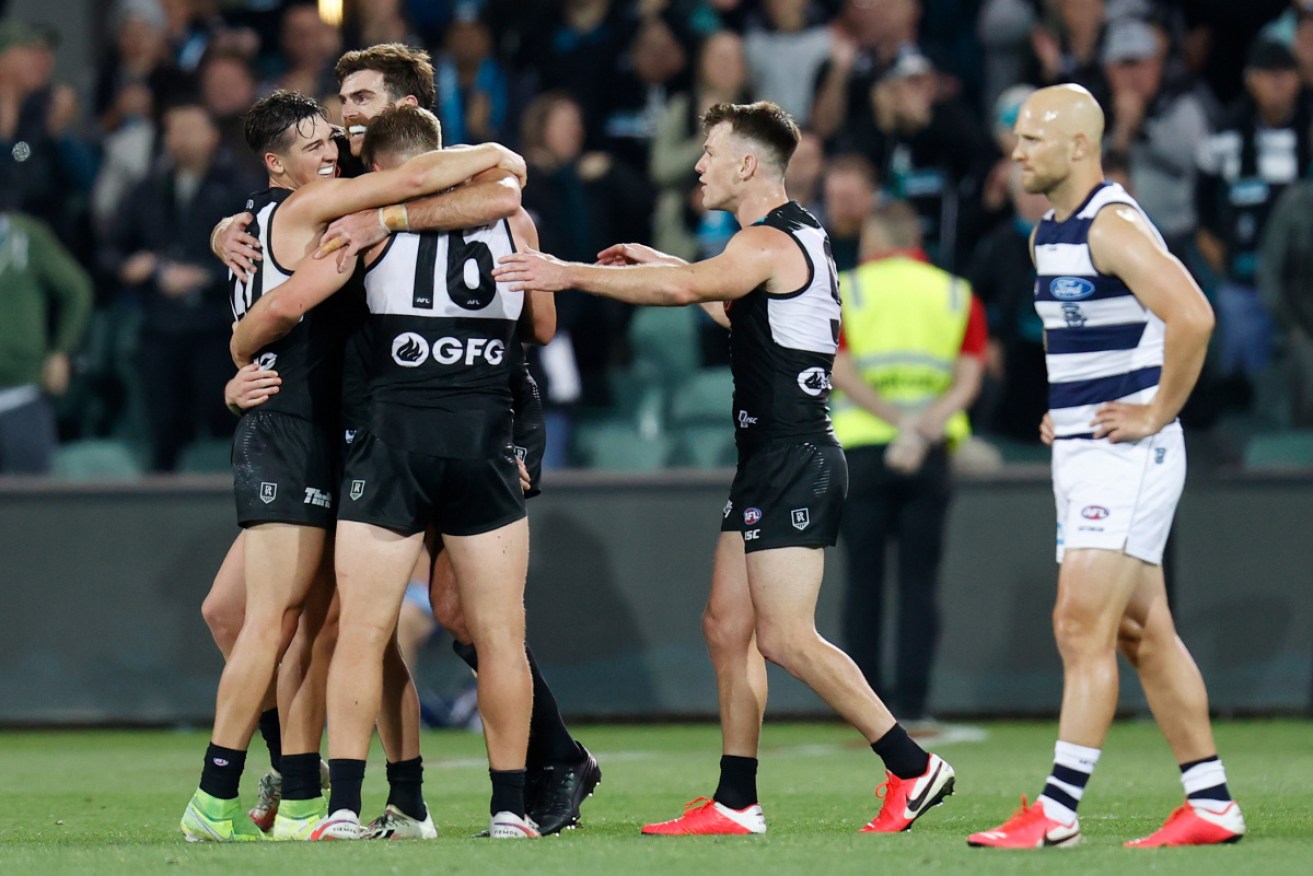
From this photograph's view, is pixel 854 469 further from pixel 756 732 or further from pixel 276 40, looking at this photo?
pixel 276 40

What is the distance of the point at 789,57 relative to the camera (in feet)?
41.7

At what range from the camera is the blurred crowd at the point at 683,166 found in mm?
11367

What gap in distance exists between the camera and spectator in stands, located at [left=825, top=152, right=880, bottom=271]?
36.0 feet

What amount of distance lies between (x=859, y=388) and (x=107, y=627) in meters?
4.35

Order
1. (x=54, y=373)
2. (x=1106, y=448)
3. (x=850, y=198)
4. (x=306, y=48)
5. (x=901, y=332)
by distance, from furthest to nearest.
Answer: (x=306, y=48), (x=54, y=373), (x=850, y=198), (x=901, y=332), (x=1106, y=448)

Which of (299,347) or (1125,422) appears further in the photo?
(299,347)

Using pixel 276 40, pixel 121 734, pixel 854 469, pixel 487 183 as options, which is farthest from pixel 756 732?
pixel 276 40

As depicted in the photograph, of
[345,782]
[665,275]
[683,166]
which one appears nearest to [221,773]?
[345,782]

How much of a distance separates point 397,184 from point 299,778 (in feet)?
6.30

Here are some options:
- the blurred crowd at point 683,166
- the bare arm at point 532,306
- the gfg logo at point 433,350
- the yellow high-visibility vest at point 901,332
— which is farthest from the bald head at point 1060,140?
the blurred crowd at point 683,166

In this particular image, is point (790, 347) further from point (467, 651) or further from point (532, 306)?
point (467, 651)

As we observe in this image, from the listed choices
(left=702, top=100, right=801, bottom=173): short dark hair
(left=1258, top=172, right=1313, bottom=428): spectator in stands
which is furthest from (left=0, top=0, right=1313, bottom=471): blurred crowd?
(left=702, top=100, right=801, bottom=173): short dark hair

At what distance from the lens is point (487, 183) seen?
20.0 feet

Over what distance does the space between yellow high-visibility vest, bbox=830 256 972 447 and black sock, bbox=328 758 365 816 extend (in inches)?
195
